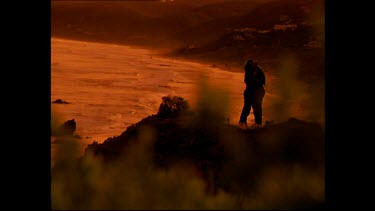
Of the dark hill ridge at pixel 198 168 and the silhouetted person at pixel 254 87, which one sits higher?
the silhouetted person at pixel 254 87

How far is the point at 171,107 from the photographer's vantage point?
7652 mm

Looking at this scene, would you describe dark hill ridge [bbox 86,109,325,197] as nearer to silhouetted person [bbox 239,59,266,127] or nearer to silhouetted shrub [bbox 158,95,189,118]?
silhouetted shrub [bbox 158,95,189,118]

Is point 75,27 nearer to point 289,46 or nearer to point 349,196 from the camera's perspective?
point 289,46

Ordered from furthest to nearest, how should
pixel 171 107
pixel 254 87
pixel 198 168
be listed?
pixel 254 87 < pixel 171 107 < pixel 198 168

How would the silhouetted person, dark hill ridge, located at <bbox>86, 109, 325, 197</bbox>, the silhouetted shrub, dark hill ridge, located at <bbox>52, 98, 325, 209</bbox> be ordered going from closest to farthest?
dark hill ridge, located at <bbox>52, 98, 325, 209</bbox> < dark hill ridge, located at <bbox>86, 109, 325, 197</bbox> < the silhouetted shrub < the silhouetted person

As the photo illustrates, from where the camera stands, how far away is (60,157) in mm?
4754

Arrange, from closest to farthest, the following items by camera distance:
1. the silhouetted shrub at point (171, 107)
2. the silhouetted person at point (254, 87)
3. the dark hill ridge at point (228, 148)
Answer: the dark hill ridge at point (228, 148) → the silhouetted shrub at point (171, 107) → the silhouetted person at point (254, 87)

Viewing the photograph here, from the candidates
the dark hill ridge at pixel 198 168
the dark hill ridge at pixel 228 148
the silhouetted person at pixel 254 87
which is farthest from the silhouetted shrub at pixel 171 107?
the silhouetted person at pixel 254 87

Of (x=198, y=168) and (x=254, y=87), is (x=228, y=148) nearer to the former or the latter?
(x=198, y=168)

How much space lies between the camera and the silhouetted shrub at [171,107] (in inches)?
294

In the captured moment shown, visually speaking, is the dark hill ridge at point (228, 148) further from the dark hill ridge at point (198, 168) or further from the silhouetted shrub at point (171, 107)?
the silhouetted shrub at point (171, 107)

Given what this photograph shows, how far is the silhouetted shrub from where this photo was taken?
747 cm

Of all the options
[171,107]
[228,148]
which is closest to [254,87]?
[171,107]

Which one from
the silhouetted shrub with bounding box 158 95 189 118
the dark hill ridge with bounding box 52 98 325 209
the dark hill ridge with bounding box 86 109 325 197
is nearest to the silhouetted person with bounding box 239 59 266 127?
the silhouetted shrub with bounding box 158 95 189 118
